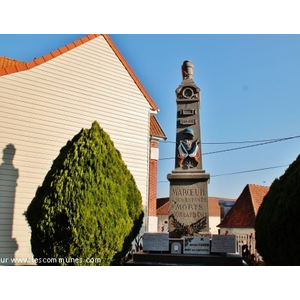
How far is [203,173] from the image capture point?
28.7ft

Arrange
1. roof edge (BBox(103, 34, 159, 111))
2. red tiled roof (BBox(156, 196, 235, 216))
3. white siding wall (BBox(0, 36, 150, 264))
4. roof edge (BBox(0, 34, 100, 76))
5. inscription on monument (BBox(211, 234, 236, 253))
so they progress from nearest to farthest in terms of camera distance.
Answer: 1. inscription on monument (BBox(211, 234, 236, 253))
2. white siding wall (BBox(0, 36, 150, 264))
3. roof edge (BBox(0, 34, 100, 76))
4. roof edge (BBox(103, 34, 159, 111))
5. red tiled roof (BBox(156, 196, 235, 216))

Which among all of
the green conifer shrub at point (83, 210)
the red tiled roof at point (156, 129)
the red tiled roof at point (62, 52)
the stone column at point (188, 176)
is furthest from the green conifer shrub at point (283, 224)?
the red tiled roof at point (62, 52)

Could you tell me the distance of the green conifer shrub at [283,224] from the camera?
4.66 m

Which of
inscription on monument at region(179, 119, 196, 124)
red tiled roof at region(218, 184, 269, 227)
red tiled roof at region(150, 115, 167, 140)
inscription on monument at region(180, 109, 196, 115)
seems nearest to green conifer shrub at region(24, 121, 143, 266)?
inscription on monument at region(179, 119, 196, 124)

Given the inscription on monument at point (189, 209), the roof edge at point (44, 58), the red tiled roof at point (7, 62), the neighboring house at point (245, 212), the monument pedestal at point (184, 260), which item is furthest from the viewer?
the neighboring house at point (245, 212)

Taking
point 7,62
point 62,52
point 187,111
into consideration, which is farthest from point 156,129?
point 7,62

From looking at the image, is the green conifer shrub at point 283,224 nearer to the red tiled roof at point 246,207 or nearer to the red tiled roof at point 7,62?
the red tiled roof at point 7,62

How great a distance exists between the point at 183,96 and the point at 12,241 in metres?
6.81

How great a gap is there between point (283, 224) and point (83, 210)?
3513 mm

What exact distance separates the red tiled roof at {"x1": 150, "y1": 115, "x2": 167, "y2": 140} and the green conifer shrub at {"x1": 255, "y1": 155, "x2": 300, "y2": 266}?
29.7 feet

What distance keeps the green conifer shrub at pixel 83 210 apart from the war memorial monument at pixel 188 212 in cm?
89

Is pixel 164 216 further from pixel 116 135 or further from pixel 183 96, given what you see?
pixel 183 96

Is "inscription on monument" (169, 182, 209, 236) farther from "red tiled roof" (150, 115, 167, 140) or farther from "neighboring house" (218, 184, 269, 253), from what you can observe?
"neighboring house" (218, 184, 269, 253)

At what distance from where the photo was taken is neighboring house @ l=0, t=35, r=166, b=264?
10281 mm
